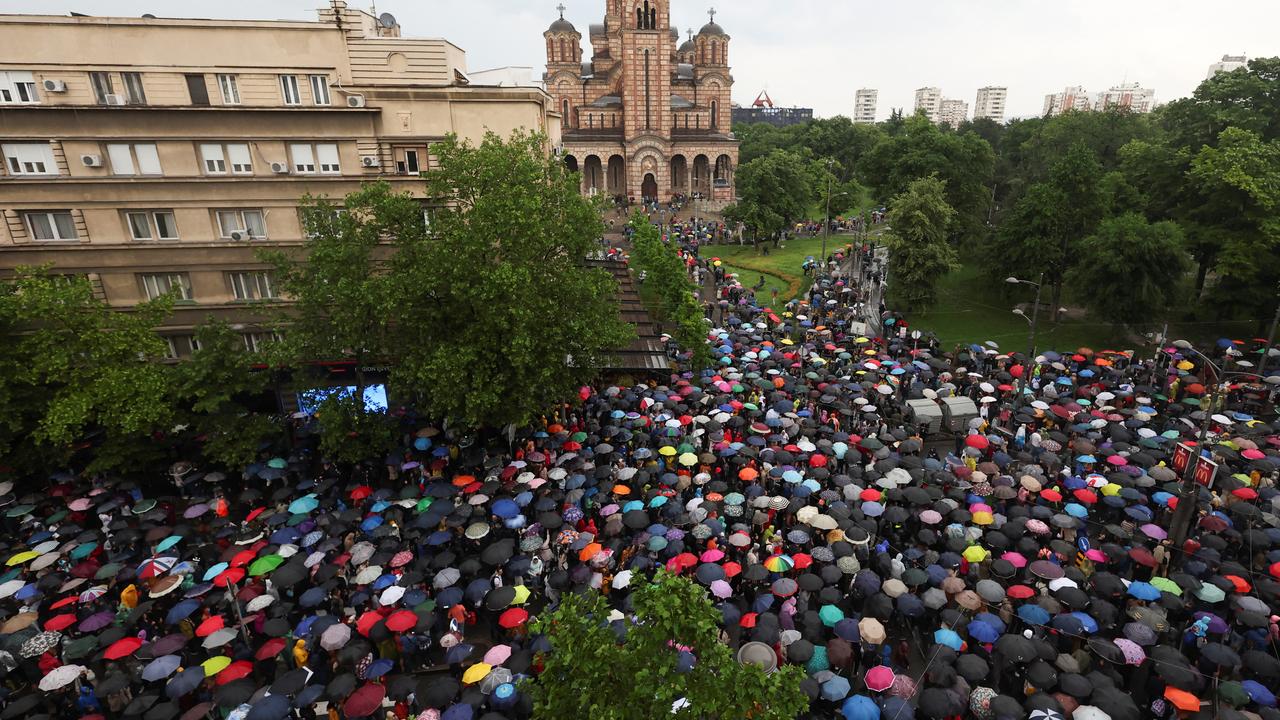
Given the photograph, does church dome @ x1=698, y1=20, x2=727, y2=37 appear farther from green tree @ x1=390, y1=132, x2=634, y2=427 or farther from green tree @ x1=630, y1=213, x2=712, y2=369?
green tree @ x1=390, y1=132, x2=634, y2=427

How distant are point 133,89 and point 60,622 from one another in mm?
17780

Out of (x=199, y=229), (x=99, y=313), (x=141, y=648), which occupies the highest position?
(x=199, y=229)

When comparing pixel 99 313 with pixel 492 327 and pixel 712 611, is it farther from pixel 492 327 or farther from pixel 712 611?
pixel 712 611

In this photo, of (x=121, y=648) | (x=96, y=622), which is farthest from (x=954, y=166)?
(x=96, y=622)

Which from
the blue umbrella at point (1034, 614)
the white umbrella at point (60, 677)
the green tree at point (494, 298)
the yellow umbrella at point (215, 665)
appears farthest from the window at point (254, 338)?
the blue umbrella at point (1034, 614)

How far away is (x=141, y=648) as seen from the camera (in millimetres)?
13961

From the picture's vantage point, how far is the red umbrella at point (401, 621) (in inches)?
538

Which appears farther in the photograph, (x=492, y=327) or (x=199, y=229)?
(x=199, y=229)

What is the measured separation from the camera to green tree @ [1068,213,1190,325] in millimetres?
31781

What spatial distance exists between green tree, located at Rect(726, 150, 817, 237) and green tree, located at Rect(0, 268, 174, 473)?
47.0 m

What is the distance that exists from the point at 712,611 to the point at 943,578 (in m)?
9.37

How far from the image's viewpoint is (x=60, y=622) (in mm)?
14414

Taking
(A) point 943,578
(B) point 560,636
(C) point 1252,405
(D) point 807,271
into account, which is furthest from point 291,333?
(D) point 807,271

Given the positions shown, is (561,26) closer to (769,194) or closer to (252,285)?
(769,194)
